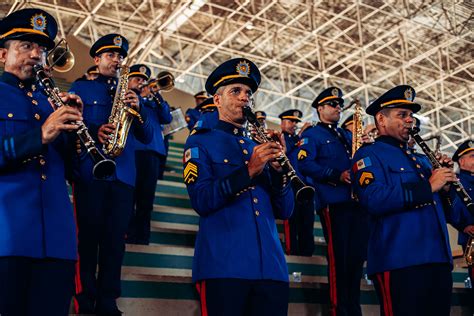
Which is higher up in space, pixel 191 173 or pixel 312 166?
pixel 312 166

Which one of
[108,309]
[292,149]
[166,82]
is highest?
[166,82]

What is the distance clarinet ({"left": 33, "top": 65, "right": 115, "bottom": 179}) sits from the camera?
7.88ft

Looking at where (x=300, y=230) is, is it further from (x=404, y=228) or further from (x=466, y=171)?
(x=404, y=228)

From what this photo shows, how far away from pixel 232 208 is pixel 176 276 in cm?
142

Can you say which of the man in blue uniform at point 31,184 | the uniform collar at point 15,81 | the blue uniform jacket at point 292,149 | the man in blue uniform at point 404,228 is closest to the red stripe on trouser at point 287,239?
the blue uniform jacket at point 292,149

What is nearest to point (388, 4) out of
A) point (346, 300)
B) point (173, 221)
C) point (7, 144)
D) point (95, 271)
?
point (173, 221)

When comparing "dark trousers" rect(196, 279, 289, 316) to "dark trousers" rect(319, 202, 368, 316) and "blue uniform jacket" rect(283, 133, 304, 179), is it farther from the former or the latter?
"blue uniform jacket" rect(283, 133, 304, 179)

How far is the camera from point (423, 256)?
3.19 metres

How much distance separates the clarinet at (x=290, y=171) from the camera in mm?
2660

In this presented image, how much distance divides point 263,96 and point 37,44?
20641mm

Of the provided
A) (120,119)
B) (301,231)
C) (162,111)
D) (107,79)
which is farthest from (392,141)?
(162,111)

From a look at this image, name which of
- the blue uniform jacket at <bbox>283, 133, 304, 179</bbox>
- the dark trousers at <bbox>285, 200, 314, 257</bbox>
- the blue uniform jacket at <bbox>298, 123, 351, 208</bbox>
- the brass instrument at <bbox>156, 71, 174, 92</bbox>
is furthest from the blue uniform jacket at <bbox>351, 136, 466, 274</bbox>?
the brass instrument at <bbox>156, 71, 174, 92</bbox>

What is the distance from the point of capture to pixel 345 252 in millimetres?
4520

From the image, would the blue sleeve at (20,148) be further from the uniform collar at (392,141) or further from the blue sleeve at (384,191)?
the uniform collar at (392,141)
